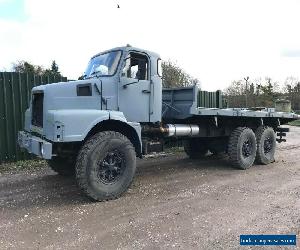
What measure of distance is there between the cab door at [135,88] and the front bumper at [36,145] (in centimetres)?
165

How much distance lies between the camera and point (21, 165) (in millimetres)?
9164

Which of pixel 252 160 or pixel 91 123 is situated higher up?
pixel 91 123

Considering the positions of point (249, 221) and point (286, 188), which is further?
point (286, 188)

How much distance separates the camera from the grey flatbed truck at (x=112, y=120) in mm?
5770

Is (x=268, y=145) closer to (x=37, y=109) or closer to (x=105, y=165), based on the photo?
(x=105, y=165)

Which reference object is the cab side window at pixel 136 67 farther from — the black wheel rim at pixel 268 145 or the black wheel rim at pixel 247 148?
the black wheel rim at pixel 268 145

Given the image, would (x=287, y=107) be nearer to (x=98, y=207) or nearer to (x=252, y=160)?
(x=252, y=160)

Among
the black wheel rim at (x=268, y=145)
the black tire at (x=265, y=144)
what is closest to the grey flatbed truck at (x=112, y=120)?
the black tire at (x=265, y=144)

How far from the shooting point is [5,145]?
369 inches

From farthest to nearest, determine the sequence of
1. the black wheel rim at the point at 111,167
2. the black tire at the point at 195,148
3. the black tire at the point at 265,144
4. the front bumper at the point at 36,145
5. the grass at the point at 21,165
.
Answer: the black tire at the point at 195,148
the black tire at the point at 265,144
the grass at the point at 21,165
the black wheel rim at the point at 111,167
the front bumper at the point at 36,145

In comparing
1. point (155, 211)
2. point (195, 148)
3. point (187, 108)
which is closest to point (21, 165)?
point (187, 108)

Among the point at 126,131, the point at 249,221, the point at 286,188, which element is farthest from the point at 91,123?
the point at 286,188

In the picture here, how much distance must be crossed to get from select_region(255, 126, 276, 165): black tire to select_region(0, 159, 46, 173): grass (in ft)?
18.7

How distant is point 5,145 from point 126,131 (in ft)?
14.1
